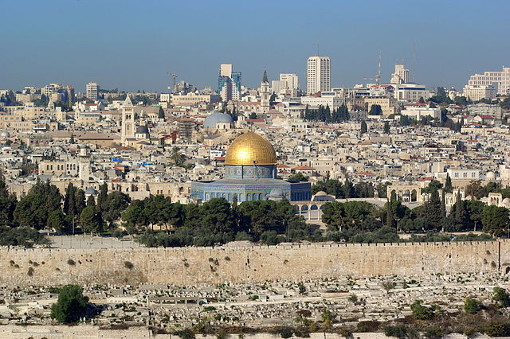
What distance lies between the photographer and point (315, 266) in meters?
42.6

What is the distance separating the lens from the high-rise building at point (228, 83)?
164938 millimetres

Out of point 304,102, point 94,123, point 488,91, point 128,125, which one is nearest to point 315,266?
point 128,125

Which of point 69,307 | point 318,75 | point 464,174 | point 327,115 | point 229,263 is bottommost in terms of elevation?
point 69,307

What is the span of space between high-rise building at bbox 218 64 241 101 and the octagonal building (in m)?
101

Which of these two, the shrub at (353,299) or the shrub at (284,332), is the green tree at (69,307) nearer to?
the shrub at (284,332)

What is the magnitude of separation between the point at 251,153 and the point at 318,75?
123 m

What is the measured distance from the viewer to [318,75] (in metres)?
181

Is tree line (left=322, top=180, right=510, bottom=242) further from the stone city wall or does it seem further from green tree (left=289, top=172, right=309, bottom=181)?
green tree (left=289, top=172, right=309, bottom=181)

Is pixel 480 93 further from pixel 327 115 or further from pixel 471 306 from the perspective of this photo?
pixel 471 306

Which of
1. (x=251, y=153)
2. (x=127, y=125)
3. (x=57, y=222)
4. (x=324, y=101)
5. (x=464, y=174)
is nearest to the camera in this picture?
(x=57, y=222)

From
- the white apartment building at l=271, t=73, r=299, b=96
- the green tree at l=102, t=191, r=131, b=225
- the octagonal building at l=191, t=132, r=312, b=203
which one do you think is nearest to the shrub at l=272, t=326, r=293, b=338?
the green tree at l=102, t=191, r=131, b=225

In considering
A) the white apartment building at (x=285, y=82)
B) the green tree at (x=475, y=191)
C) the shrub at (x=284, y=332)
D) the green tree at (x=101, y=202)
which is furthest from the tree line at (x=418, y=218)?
the white apartment building at (x=285, y=82)

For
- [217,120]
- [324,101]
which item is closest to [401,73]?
[324,101]

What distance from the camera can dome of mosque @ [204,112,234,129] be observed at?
106 m
